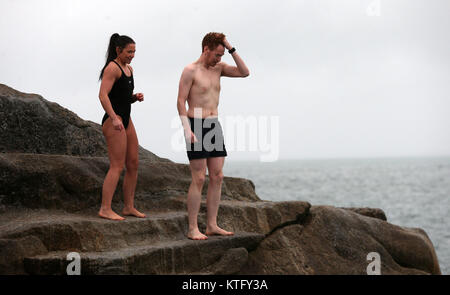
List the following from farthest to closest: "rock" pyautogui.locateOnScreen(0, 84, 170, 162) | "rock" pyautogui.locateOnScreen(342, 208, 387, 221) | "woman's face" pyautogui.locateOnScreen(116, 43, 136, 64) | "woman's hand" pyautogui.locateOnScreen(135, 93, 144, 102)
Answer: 1. "rock" pyautogui.locateOnScreen(342, 208, 387, 221)
2. "rock" pyautogui.locateOnScreen(0, 84, 170, 162)
3. "woman's hand" pyautogui.locateOnScreen(135, 93, 144, 102)
4. "woman's face" pyautogui.locateOnScreen(116, 43, 136, 64)

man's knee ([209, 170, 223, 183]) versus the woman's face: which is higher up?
the woman's face

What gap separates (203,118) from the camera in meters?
6.98

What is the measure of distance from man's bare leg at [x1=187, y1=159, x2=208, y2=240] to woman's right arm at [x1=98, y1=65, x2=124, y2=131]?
1.02 metres

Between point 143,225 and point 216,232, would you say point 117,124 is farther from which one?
point 216,232

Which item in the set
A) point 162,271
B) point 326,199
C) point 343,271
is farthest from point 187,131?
point 326,199

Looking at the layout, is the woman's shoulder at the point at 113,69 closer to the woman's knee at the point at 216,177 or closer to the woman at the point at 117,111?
the woman at the point at 117,111

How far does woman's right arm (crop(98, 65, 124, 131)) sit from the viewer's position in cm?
689

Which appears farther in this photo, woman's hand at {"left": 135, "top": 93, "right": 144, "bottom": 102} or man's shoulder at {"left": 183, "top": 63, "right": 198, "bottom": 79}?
woman's hand at {"left": 135, "top": 93, "right": 144, "bottom": 102}

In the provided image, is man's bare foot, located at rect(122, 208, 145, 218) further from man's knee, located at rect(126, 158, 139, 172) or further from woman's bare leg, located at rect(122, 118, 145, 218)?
man's knee, located at rect(126, 158, 139, 172)

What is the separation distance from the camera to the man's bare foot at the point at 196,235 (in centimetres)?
699

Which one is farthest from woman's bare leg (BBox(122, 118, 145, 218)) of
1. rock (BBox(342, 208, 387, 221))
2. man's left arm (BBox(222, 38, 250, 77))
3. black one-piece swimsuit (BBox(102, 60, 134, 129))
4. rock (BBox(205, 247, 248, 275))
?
rock (BBox(342, 208, 387, 221))

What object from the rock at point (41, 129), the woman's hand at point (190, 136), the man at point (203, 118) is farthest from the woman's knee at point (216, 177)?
the rock at point (41, 129)

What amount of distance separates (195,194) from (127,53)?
1.95 meters
